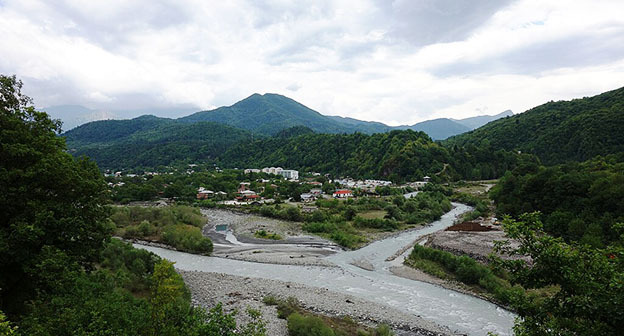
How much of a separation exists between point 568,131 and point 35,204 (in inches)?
4755

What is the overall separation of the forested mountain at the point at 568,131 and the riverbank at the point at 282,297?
8426 cm

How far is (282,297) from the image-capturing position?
856 inches

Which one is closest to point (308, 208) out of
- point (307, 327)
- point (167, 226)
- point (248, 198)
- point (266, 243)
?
point (248, 198)

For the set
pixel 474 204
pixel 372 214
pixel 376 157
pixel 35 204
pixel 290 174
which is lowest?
pixel 474 204

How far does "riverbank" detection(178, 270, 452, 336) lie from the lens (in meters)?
17.6

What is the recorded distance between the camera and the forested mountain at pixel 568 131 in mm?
82000

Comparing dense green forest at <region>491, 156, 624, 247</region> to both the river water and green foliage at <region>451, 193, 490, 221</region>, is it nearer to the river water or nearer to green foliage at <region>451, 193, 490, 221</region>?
green foliage at <region>451, 193, 490, 221</region>

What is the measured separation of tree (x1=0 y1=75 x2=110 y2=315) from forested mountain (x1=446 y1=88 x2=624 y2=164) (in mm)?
97599

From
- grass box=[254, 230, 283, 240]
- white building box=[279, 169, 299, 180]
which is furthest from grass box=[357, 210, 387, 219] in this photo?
white building box=[279, 169, 299, 180]

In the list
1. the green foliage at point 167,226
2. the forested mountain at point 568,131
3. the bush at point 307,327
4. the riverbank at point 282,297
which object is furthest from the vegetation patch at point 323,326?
the forested mountain at point 568,131

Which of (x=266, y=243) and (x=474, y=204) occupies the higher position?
(x=474, y=204)

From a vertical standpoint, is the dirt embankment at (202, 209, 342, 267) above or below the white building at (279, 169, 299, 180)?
below

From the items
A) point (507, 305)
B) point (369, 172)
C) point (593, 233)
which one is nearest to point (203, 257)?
point (507, 305)

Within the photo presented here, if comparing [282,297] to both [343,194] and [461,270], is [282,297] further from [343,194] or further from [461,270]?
[343,194]
